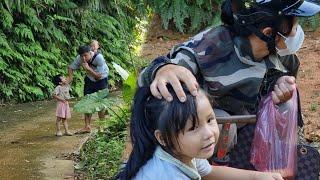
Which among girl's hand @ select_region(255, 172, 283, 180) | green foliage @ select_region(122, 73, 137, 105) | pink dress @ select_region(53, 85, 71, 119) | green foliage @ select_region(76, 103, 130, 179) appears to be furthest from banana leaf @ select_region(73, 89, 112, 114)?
girl's hand @ select_region(255, 172, 283, 180)

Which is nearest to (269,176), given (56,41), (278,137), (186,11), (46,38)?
(278,137)

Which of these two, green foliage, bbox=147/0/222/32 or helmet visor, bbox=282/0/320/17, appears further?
green foliage, bbox=147/0/222/32

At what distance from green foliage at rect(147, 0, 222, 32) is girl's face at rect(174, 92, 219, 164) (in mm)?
1337

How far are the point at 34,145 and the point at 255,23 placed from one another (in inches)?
223

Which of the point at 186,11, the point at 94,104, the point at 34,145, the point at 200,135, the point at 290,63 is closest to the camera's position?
the point at 200,135

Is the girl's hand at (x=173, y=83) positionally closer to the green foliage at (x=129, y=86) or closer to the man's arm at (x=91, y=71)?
the green foliage at (x=129, y=86)

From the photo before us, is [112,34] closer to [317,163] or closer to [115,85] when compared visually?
[115,85]

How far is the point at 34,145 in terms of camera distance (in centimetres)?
729

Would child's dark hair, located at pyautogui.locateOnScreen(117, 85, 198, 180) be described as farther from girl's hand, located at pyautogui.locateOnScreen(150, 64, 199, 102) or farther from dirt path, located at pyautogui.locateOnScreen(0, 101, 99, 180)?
dirt path, located at pyautogui.locateOnScreen(0, 101, 99, 180)

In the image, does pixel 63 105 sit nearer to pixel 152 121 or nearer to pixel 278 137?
pixel 278 137

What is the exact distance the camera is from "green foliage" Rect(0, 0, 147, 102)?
36.6 ft

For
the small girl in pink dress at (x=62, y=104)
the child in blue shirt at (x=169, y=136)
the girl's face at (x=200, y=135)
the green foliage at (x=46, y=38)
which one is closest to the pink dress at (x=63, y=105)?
the small girl in pink dress at (x=62, y=104)

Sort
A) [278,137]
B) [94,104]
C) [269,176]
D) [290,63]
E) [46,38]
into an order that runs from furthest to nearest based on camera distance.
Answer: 1. [46,38]
2. [94,104]
3. [290,63]
4. [278,137]
5. [269,176]

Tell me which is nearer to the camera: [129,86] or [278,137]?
[278,137]
